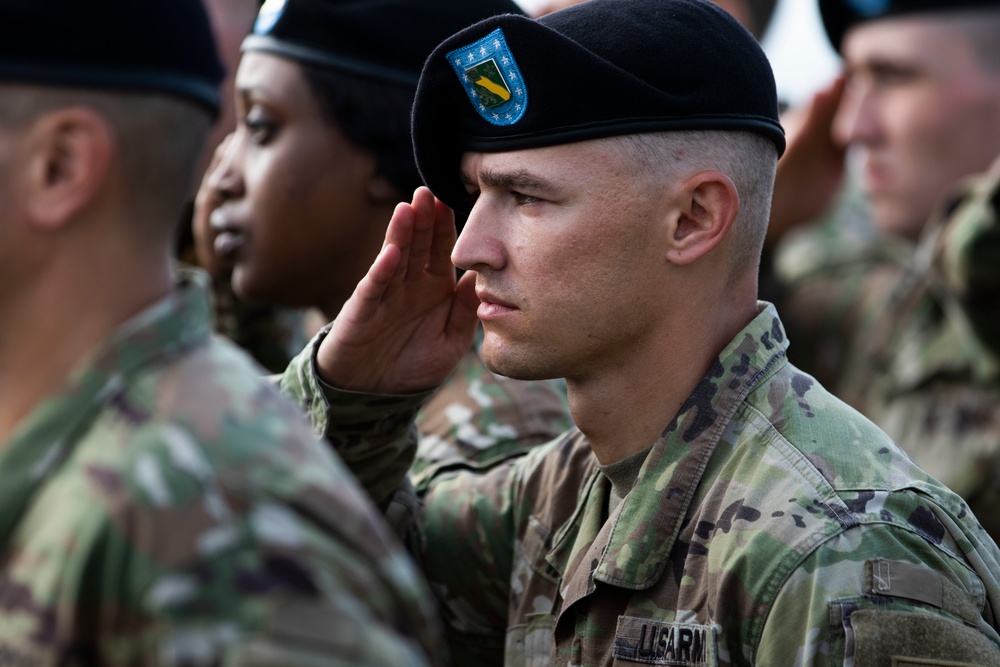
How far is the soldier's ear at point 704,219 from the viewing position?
273 centimetres

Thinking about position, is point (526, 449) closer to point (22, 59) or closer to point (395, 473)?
point (395, 473)

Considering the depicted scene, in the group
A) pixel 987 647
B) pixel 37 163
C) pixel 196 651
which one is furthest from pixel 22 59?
pixel 987 647

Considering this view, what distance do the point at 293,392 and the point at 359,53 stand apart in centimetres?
119

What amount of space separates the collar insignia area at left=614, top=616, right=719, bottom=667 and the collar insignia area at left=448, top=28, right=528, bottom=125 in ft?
3.39

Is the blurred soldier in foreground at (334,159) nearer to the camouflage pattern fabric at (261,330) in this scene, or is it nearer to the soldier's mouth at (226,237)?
the soldier's mouth at (226,237)

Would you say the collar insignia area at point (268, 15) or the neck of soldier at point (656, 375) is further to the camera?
the collar insignia area at point (268, 15)

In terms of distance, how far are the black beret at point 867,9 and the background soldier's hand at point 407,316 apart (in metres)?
3.60

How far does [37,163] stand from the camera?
1826 mm

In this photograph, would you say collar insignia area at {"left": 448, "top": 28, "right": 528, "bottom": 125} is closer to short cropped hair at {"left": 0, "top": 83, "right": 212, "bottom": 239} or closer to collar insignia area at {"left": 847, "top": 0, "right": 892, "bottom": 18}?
short cropped hair at {"left": 0, "top": 83, "right": 212, "bottom": 239}

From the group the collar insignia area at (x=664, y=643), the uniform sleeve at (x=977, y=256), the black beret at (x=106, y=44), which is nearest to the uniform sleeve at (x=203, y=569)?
the black beret at (x=106, y=44)

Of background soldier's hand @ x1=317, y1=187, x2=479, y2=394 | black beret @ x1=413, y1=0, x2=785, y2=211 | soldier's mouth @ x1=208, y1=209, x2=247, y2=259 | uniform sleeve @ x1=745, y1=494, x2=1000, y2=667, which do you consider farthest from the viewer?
soldier's mouth @ x1=208, y1=209, x2=247, y2=259

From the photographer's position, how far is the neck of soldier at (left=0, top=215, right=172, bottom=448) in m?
1.86

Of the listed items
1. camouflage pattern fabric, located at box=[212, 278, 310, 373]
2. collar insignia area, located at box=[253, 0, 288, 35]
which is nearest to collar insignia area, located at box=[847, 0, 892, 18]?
camouflage pattern fabric, located at box=[212, 278, 310, 373]

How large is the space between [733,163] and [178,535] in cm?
153
